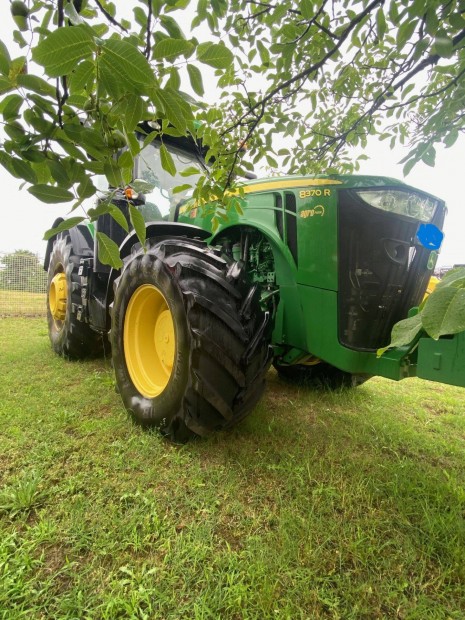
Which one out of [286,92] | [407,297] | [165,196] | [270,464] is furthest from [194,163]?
[270,464]

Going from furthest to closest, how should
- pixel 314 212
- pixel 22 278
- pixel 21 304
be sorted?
pixel 22 278
pixel 21 304
pixel 314 212

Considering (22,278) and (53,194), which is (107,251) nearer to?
(53,194)

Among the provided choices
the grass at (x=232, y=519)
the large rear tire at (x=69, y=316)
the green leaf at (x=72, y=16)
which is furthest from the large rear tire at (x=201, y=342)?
the large rear tire at (x=69, y=316)

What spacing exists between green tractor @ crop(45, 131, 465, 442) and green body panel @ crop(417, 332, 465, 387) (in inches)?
9.8

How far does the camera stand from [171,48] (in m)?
0.59

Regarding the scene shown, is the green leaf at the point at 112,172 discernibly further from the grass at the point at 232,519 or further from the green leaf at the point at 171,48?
the grass at the point at 232,519

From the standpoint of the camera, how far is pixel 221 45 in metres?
0.65

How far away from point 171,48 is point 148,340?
1929mm

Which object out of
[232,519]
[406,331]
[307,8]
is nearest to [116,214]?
[406,331]

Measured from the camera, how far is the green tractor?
1709mm

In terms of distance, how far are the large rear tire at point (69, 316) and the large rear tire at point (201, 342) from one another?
5.15 ft

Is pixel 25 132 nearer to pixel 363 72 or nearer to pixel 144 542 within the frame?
pixel 144 542

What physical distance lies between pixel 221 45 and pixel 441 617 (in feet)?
5.25

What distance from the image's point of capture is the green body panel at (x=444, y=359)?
120 cm
